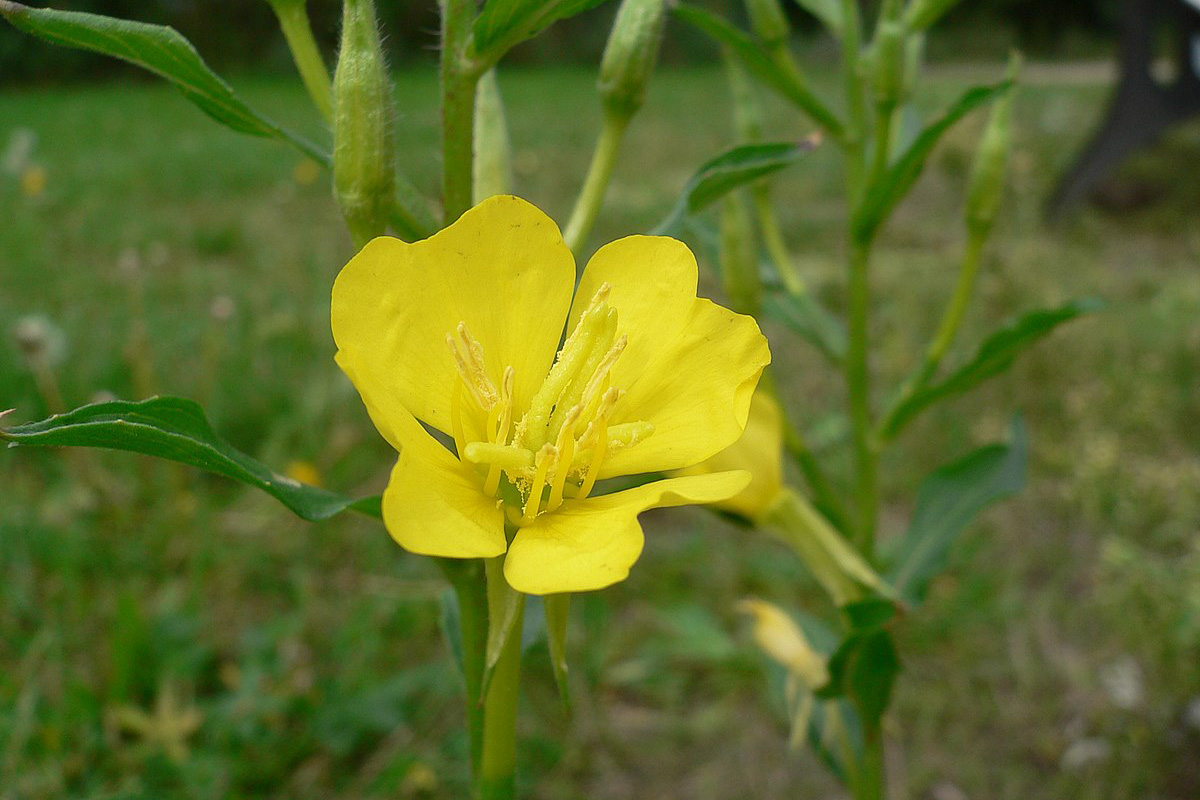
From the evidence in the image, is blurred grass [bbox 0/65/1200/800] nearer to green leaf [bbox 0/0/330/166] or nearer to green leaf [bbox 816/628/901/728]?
green leaf [bbox 816/628/901/728]

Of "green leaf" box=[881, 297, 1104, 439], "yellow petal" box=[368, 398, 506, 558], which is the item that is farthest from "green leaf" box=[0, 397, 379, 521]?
"green leaf" box=[881, 297, 1104, 439]

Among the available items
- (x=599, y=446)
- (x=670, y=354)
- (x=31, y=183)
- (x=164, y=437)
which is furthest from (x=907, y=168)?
(x=31, y=183)

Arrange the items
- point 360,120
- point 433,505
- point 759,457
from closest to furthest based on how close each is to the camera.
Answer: point 433,505 < point 360,120 < point 759,457

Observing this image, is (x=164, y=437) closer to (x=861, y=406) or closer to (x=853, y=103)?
(x=861, y=406)

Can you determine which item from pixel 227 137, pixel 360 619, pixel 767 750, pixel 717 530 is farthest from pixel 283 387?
pixel 227 137

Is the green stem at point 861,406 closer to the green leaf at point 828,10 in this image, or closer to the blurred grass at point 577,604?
the green leaf at point 828,10

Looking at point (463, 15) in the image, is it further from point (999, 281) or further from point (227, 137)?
point (227, 137)
